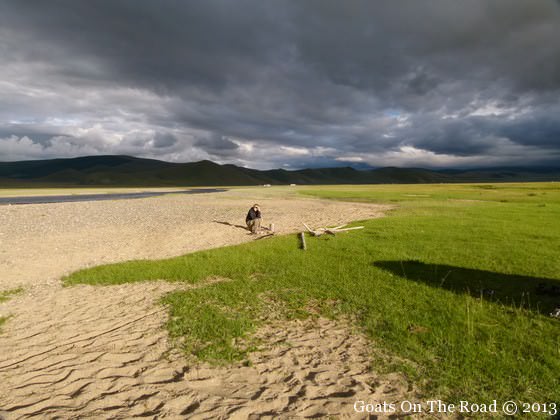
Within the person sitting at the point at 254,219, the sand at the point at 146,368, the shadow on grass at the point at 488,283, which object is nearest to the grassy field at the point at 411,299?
the shadow on grass at the point at 488,283

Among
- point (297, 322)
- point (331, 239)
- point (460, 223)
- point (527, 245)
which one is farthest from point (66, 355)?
point (460, 223)

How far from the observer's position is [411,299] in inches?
391

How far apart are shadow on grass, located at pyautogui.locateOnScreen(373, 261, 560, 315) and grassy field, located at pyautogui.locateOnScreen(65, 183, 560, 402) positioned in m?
0.04

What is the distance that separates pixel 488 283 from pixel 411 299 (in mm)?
3687

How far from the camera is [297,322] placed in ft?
29.5

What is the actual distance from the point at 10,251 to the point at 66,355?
1654 cm

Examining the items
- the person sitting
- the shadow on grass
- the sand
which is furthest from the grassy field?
the person sitting

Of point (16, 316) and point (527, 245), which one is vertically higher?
point (527, 245)

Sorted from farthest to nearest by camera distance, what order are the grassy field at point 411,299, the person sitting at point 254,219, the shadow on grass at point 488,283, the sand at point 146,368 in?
1. the person sitting at point 254,219
2. the shadow on grass at point 488,283
3. the grassy field at point 411,299
4. the sand at point 146,368

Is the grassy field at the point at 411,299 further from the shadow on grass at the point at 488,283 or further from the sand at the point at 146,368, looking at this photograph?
the sand at the point at 146,368

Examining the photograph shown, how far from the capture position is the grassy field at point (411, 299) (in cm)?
635

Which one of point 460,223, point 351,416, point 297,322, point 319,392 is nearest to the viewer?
point 351,416

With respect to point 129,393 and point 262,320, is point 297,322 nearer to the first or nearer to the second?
point 262,320

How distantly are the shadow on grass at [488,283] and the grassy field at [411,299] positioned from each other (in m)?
0.04
